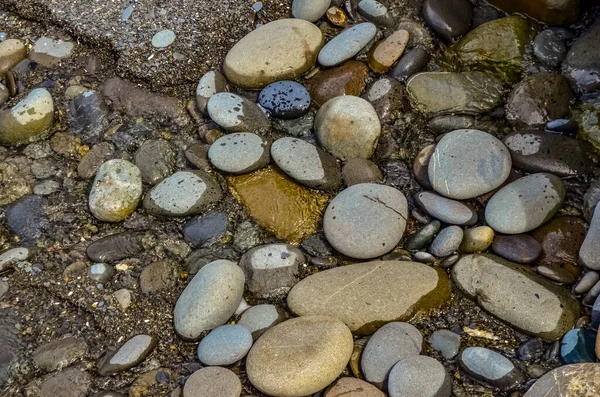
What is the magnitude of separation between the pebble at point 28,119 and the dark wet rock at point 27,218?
0.42 metres

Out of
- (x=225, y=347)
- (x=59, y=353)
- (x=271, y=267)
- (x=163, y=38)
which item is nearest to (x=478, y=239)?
(x=271, y=267)

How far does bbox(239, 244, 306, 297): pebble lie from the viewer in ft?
9.63

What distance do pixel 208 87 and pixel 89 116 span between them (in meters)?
0.72

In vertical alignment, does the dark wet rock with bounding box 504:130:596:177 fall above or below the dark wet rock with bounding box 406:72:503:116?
below

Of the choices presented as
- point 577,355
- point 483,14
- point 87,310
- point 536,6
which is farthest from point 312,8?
point 577,355

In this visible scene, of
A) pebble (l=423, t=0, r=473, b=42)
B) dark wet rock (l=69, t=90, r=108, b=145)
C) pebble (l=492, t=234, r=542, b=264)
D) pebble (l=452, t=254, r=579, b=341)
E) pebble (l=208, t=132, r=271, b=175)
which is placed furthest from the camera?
pebble (l=423, t=0, r=473, b=42)

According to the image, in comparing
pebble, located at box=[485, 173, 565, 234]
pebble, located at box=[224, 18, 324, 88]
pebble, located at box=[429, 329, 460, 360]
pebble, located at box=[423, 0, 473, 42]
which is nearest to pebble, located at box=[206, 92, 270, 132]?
pebble, located at box=[224, 18, 324, 88]

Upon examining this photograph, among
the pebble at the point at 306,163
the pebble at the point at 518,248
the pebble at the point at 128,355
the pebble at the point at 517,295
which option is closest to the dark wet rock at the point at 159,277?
the pebble at the point at 128,355

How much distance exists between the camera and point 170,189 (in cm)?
319

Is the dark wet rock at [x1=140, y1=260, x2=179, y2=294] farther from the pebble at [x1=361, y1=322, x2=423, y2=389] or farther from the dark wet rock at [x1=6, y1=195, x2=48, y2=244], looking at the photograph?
the pebble at [x1=361, y1=322, x2=423, y2=389]

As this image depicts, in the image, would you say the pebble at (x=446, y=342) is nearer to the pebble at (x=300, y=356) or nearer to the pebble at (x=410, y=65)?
the pebble at (x=300, y=356)

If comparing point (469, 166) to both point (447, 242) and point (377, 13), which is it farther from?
point (377, 13)

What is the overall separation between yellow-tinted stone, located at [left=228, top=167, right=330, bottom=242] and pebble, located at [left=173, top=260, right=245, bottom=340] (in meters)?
0.39

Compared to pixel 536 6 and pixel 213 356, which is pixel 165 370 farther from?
pixel 536 6
